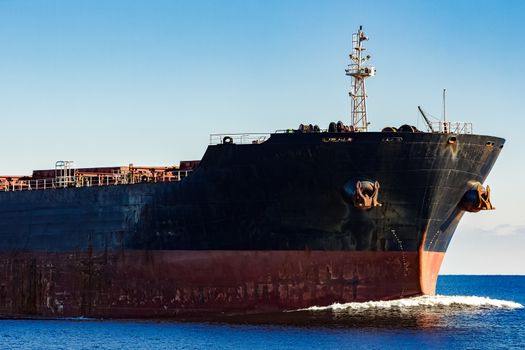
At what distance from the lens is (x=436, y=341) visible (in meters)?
29.8

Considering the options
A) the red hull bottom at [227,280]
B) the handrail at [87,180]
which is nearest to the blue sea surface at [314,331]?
the red hull bottom at [227,280]

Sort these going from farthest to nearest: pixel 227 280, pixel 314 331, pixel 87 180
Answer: pixel 87 180
pixel 227 280
pixel 314 331

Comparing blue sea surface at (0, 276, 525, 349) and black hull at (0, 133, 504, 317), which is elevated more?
black hull at (0, 133, 504, 317)

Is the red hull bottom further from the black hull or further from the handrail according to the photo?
the handrail

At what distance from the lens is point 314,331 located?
30.7 m

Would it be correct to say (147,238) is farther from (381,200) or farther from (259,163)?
(381,200)

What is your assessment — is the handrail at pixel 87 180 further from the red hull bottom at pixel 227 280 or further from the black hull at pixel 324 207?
the red hull bottom at pixel 227 280

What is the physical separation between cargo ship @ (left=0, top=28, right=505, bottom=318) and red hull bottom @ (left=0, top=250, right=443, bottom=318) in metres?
0.04

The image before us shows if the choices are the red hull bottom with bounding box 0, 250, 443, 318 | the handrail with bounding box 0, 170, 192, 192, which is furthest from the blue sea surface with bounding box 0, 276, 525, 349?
the handrail with bounding box 0, 170, 192, 192

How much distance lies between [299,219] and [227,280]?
3593 millimetres

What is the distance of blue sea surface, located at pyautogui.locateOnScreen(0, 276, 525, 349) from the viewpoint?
29.4m

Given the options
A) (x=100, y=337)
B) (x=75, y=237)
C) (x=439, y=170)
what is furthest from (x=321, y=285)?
(x=75, y=237)

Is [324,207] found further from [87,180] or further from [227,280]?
[87,180]

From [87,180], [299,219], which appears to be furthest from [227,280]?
[87,180]
